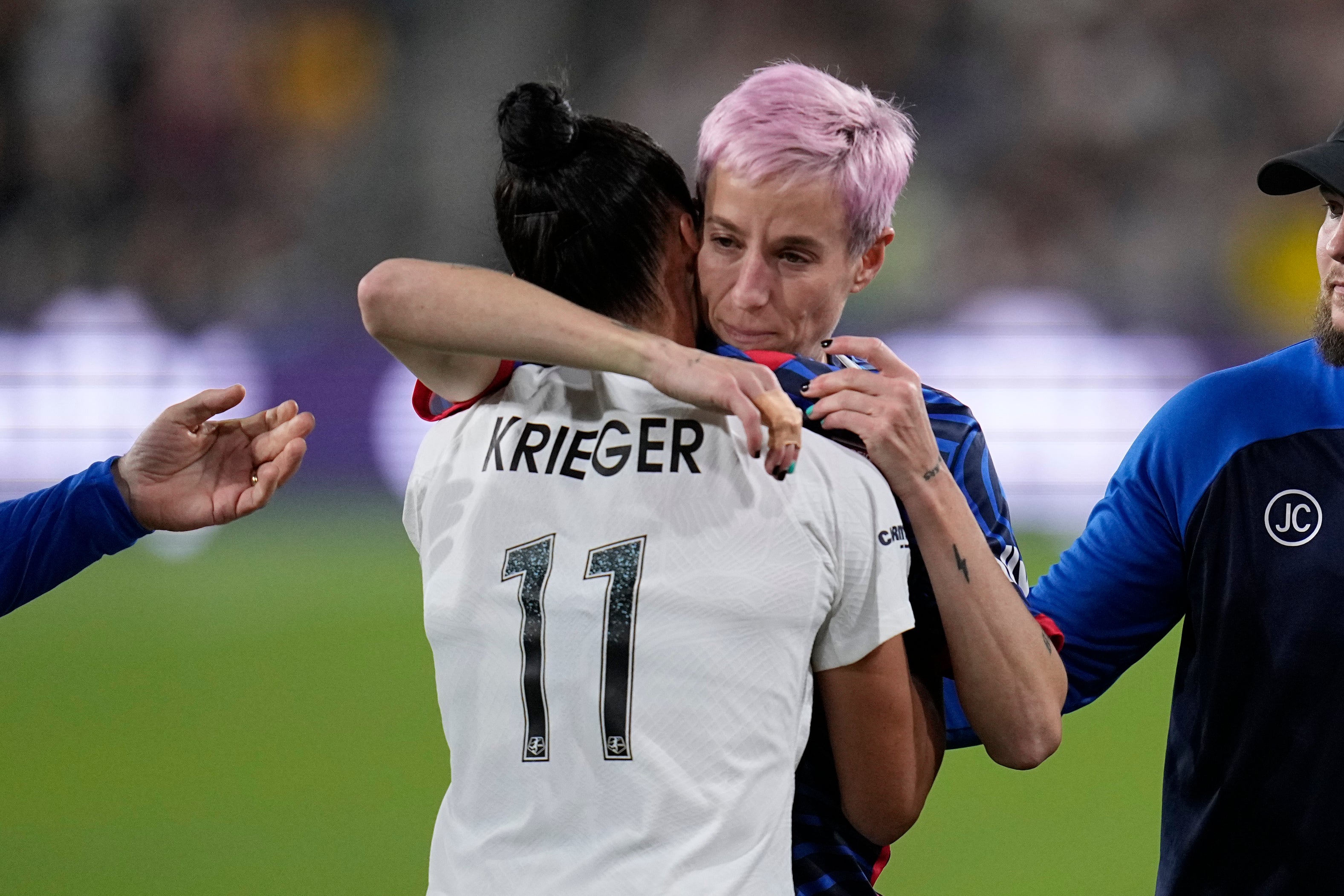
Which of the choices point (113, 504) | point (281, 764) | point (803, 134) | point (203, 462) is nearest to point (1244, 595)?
point (803, 134)

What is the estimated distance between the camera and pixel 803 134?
1.64 m

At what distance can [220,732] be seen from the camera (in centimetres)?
480

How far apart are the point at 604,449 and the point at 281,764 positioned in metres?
3.53

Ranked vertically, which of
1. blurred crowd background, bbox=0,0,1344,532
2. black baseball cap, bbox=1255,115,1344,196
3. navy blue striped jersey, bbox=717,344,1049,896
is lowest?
navy blue striped jersey, bbox=717,344,1049,896

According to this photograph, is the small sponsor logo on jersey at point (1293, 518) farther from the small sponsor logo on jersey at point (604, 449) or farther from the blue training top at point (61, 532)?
the blue training top at point (61, 532)

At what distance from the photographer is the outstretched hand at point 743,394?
3.95 ft

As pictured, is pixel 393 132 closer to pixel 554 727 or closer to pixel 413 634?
pixel 413 634

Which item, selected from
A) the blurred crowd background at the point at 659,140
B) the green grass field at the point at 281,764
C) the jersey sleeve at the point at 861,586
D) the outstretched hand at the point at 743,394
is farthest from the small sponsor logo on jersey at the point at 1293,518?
the blurred crowd background at the point at 659,140

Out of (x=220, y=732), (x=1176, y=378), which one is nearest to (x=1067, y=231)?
(x=1176, y=378)

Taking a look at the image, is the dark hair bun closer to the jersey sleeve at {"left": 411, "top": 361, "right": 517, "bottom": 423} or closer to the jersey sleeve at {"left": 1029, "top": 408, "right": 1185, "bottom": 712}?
the jersey sleeve at {"left": 411, "top": 361, "right": 517, "bottom": 423}

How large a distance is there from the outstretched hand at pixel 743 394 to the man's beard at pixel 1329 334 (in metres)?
1.06

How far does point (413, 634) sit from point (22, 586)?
3.82m

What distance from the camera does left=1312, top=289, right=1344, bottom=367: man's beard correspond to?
1905 mm

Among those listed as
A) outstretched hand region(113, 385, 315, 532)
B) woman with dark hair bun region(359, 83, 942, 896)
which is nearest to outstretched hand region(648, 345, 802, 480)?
woman with dark hair bun region(359, 83, 942, 896)
